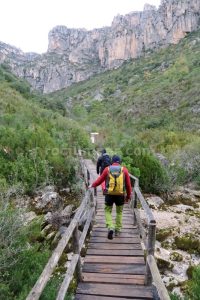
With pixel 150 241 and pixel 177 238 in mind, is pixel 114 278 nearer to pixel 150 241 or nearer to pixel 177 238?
pixel 150 241

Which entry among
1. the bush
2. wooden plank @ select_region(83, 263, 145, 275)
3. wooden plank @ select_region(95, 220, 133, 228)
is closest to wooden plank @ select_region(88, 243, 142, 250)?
wooden plank @ select_region(83, 263, 145, 275)

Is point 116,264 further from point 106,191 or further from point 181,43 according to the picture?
point 181,43

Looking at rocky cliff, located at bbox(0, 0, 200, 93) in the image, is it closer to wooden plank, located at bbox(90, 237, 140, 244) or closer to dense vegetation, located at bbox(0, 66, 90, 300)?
dense vegetation, located at bbox(0, 66, 90, 300)

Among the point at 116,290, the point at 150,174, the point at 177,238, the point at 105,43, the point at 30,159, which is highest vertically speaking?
the point at 105,43

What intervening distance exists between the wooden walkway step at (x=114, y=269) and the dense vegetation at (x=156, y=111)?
680cm

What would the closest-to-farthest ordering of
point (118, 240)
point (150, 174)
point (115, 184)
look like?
point (115, 184)
point (118, 240)
point (150, 174)

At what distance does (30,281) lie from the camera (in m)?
5.46

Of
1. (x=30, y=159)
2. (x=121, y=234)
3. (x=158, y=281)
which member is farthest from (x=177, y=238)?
(x=30, y=159)

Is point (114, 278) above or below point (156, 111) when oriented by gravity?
below

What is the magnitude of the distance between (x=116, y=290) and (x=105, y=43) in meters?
129

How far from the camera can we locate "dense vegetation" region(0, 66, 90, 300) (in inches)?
223

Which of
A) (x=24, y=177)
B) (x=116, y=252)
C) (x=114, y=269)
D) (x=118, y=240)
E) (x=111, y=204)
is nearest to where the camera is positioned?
(x=114, y=269)

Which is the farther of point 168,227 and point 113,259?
point 168,227

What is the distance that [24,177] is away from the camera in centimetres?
1123
